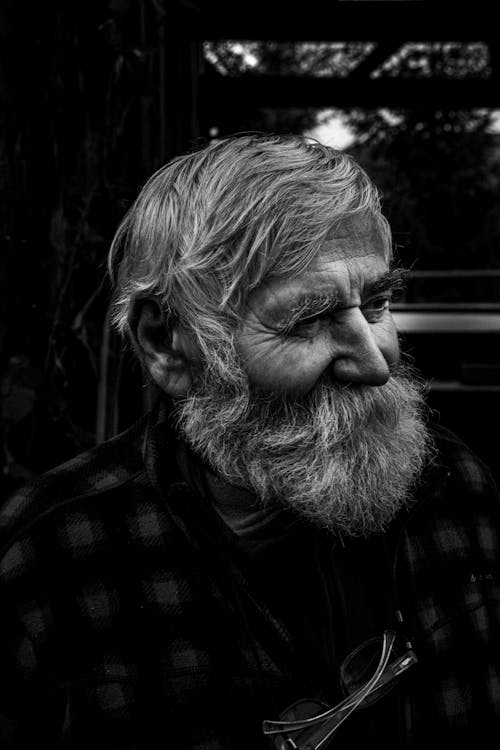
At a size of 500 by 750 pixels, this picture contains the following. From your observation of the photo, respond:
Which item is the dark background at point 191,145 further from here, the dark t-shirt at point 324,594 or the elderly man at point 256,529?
the dark t-shirt at point 324,594

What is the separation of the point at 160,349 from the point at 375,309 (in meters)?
0.40

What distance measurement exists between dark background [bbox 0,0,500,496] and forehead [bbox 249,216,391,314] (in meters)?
0.33

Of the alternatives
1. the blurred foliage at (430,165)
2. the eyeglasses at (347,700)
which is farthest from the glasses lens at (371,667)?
the blurred foliage at (430,165)

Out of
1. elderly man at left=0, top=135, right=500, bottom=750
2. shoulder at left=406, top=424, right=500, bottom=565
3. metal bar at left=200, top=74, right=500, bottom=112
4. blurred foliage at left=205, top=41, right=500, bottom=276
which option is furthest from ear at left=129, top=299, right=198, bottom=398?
blurred foliage at left=205, top=41, right=500, bottom=276

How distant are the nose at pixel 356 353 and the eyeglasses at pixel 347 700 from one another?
1.42 ft

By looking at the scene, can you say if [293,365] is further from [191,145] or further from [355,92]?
[355,92]

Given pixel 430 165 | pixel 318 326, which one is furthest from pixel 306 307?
pixel 430 165

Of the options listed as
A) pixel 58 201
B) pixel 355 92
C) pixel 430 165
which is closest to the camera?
pixel 58 201

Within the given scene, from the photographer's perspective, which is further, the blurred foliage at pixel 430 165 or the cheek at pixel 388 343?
the blurred foliage at pixel 430 165

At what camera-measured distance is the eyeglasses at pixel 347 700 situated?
1.34 metres

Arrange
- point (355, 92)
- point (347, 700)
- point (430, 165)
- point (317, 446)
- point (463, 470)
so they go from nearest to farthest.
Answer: point (347, 700)
point (317, 446)
point (463, 470)
point (355, 92)
point (430, 165)

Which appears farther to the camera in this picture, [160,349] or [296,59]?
[296,59]

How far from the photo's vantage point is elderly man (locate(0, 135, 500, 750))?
54.8 inches

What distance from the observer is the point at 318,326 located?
4.70 feet
